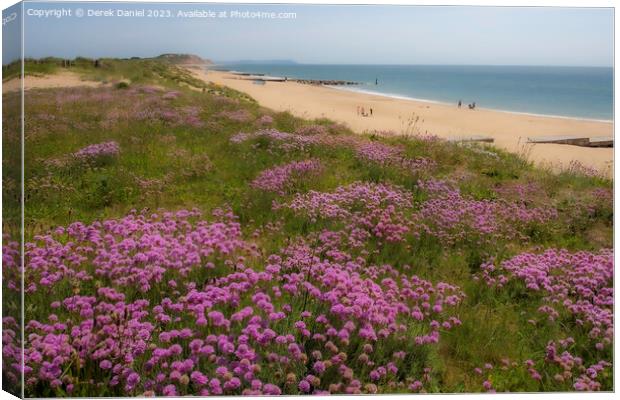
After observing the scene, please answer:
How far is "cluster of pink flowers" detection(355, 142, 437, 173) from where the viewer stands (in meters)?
7.01

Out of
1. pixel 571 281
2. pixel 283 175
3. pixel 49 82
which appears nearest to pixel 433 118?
pixel 283 175

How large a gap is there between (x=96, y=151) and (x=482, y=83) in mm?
4071

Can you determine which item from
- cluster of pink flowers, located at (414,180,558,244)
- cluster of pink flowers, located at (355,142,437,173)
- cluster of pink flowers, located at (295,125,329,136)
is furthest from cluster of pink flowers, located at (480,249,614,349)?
cluster of pink flowers, located at (295,125,329,136)

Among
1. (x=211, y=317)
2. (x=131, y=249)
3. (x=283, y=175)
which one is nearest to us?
(x=211, y=317)

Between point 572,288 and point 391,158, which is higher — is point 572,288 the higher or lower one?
the lower one

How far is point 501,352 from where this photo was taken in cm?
554

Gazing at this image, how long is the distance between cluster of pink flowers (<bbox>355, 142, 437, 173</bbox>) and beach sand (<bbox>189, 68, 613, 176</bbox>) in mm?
209

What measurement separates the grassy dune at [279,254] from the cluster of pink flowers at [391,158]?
0.08 ft

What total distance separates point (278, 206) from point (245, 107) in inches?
46.9

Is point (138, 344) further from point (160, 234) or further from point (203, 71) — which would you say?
point (203, 71)

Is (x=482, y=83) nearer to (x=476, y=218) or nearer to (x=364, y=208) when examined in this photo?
(x=476, y=218)

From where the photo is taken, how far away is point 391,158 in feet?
23.0

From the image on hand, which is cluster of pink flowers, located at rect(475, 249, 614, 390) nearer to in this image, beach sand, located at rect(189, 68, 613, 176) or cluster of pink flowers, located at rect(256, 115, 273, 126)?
beach sand, located at rect(189, 68, 613, 176)

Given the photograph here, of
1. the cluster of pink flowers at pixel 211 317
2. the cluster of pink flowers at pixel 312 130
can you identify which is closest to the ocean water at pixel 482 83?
the cluster of pink flowers at pixel 312 130
